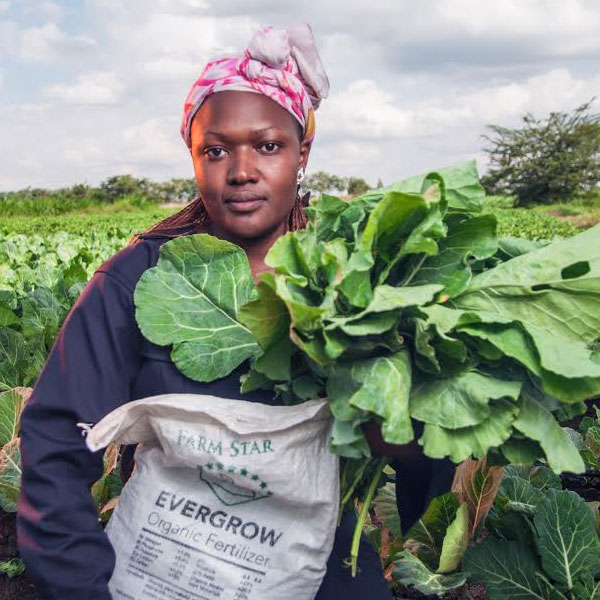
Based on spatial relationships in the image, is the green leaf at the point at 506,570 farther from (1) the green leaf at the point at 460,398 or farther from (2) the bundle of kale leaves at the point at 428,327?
(1) the green leaf at the point at 460,398

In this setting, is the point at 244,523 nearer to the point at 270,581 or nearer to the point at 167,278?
the point at 270,581

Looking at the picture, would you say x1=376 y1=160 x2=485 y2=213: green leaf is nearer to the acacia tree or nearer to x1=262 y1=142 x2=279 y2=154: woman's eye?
x1=262 y1=142 x2=279 y2=154: woman's eye

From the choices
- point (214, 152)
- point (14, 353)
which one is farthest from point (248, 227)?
point (14, 353)

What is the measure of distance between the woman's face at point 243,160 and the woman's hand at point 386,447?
1.92ft

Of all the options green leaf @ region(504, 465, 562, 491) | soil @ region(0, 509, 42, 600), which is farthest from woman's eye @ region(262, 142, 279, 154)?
soil @ region(0, 509, 42, 600)

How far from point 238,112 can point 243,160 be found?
0.12 metres

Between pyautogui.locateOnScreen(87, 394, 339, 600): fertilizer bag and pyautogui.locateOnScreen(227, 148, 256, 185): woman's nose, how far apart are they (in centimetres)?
52

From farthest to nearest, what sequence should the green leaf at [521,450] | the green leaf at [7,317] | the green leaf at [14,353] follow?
the green leaf at [7,317], the green leaf at [14,353], the green leaf at [521,450]

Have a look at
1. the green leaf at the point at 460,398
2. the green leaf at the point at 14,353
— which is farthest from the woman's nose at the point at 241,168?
the green leaf at the point at 14,353

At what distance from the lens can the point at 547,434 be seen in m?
1.53

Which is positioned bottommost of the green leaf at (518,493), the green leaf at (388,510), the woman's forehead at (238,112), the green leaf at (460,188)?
the green leaf at (388,510)

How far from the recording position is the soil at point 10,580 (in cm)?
278

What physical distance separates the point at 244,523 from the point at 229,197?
744mm

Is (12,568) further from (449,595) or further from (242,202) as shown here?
(242,202)
